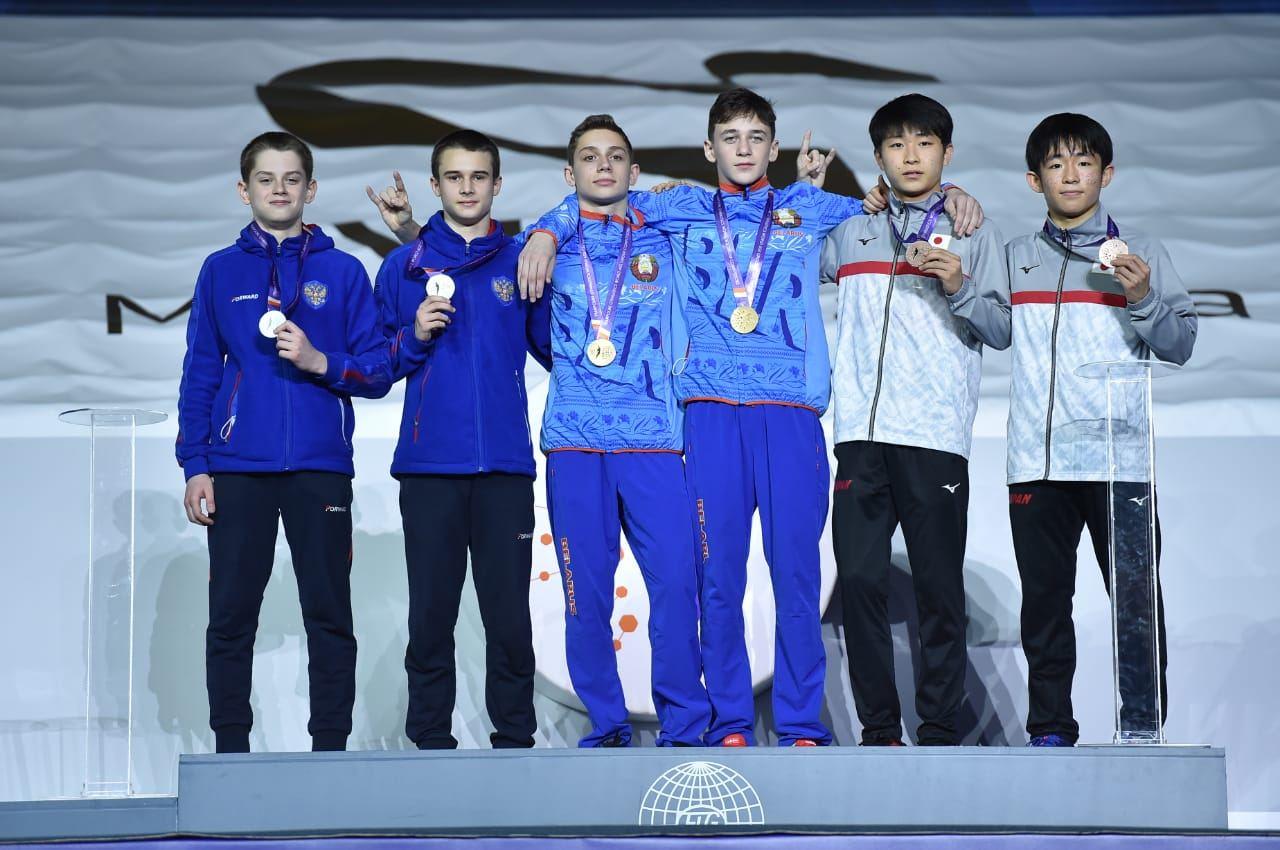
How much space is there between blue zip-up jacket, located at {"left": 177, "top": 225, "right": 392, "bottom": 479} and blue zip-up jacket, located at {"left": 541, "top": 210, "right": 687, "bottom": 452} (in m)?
0.42

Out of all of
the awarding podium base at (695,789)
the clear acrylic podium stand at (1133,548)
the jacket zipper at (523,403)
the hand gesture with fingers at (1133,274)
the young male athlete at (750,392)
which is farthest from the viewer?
the jacket zipper at (523,403)

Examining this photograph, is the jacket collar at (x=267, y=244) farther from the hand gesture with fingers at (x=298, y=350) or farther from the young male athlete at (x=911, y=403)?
the young male athlete at (x=911, y=403)

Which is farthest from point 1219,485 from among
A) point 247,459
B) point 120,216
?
point 120,216

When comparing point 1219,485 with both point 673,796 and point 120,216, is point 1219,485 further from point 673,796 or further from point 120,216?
point 120,216

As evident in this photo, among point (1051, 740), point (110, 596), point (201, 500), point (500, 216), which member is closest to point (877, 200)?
point (1051, 740)

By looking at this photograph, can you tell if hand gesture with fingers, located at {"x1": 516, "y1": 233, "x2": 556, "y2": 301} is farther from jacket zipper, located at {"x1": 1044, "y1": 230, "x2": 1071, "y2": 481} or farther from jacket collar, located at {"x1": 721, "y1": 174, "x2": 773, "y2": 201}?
jacket zipper, located at {"x1": 1044, "y1": 230, "x2": 1071, "y2": 481}

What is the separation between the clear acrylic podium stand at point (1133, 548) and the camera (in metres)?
2.86

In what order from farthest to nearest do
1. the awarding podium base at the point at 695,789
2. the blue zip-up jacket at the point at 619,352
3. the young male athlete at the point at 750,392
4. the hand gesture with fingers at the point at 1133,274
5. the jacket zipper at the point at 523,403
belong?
the jacket zipper at the point at 523,403, the blue zip-up jacket at the point at 619,352, the young male athlete at the point at 750,392, the hand gesture with fingers at the point at 1133,274, the awarding podium base at the point at 695,789

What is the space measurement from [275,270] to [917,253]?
4.80ft

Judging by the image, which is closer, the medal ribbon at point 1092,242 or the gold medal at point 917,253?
the gold medal at point 917,253

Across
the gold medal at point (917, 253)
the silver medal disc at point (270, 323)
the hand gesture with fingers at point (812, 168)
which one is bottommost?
the silver medal disc at point (270, 323)

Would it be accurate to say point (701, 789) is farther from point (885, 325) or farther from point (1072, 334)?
point (1072, 334)

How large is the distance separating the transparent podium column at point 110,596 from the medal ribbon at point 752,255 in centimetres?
126

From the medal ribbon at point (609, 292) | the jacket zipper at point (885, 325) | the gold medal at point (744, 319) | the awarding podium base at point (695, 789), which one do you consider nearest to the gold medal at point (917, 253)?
the jacket zipper at point (885, 325)
